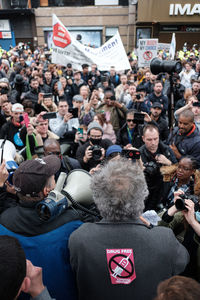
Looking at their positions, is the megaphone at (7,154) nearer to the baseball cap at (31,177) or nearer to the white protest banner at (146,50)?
the baseball cap at (31,177)

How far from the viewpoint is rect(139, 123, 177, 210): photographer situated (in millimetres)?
2561

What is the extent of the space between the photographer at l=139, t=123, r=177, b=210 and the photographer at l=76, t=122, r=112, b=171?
536 mm

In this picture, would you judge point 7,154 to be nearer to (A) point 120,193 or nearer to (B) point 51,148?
(B) point 51,148

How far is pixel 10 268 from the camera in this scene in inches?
33.4

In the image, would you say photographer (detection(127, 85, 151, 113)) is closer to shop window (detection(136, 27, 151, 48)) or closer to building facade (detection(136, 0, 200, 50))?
building facade (detection(136, 0, 200, 50))

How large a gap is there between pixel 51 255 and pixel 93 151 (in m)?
1.56

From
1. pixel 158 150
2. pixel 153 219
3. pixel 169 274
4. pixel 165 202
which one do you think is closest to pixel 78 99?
pixel 158 150

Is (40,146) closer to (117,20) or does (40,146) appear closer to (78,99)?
(78,99)

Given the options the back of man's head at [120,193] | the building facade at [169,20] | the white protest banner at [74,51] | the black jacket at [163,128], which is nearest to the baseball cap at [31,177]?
the back of man's head at [120,193]

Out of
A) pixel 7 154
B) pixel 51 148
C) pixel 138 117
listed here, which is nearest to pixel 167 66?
pixel 138 117

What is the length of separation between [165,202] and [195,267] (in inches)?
49.5

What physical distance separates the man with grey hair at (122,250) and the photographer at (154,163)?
1371 millimetres

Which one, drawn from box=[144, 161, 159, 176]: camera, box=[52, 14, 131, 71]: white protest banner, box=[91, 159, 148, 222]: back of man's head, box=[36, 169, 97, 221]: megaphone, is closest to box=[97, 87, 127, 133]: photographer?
box=[52, 14, 131, 71]: white protest banner

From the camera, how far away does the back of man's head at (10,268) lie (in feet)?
2.71
